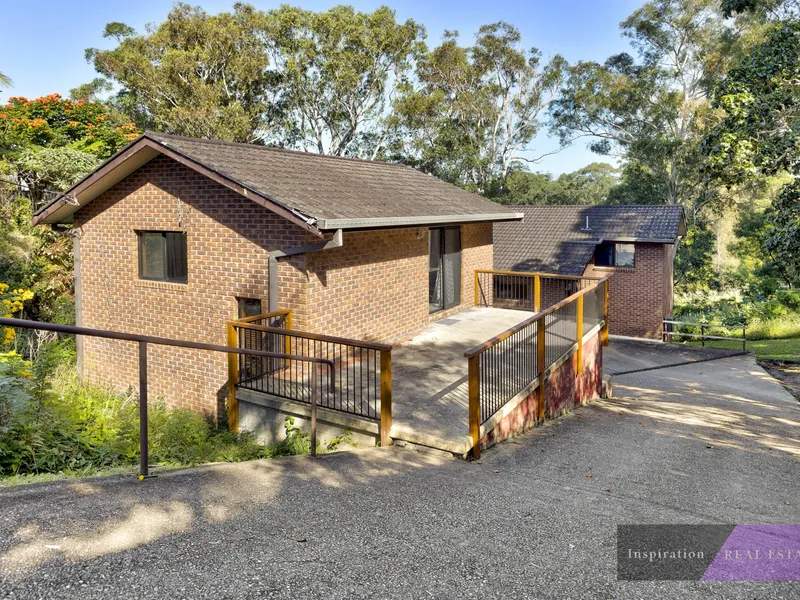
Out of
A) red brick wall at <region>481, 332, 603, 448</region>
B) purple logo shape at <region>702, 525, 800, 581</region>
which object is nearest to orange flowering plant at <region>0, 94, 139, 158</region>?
red brick wall at <region>481, 332, 603, 448</region>

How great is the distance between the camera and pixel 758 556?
429 centimetres

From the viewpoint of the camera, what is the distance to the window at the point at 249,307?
32.1ft

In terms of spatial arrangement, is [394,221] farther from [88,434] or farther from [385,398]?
[88,434]

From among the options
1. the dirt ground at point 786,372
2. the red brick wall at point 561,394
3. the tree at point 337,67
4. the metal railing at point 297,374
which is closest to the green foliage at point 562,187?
the tree at point 337,67

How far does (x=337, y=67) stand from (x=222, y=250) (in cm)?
2702

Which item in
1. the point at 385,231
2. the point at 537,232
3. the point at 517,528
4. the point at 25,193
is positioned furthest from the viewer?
the point at 537,232

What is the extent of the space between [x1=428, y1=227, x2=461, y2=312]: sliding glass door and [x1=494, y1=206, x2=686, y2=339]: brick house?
38.0ft

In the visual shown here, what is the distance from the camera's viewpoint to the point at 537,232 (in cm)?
2820

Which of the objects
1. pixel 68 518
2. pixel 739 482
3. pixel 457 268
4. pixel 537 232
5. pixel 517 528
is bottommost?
pixel 739 482

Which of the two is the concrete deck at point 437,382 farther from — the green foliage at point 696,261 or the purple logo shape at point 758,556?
the green foliage at point 696,261

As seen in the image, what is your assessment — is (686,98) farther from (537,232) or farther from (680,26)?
(537,232)

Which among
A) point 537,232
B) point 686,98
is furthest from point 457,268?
point 686,98

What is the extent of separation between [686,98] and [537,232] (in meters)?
16.9

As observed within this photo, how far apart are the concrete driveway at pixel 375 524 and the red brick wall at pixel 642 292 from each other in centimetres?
1857
